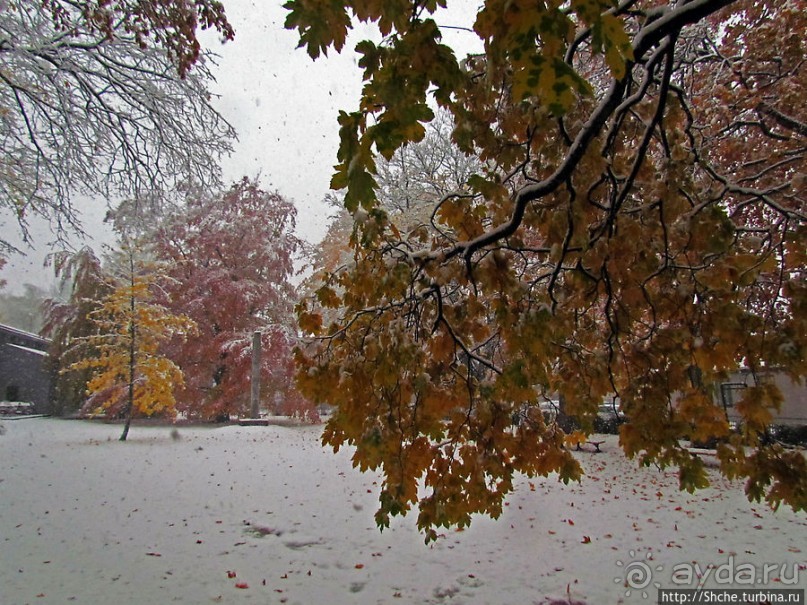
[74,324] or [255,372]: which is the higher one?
[74,324]

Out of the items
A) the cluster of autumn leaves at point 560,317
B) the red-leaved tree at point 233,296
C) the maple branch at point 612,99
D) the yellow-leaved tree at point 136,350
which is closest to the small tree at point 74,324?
A: the red-leaved tree at point 233,296

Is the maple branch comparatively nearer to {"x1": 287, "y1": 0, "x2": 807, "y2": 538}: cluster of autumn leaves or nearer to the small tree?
{"x1": 287, "y1": 0, "x2": 807, "y2": 538}: cluster of autumn leaves

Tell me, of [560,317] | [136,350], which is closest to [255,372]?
[136,350]

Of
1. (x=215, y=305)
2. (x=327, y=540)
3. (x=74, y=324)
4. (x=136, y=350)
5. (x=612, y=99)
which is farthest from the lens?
(x=74, y=324)

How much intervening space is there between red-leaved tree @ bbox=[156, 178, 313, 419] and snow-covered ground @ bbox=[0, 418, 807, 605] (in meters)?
8.61

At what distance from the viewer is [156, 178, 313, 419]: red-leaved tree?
17.0m

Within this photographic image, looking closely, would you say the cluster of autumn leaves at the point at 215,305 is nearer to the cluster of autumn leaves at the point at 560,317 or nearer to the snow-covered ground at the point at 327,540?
the snow-covered ground at the point at 327,540

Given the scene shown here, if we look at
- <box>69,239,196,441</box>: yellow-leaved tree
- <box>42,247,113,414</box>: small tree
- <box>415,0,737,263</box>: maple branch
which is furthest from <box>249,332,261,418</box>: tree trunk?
<box>415,0,737,263</box>: maple branch

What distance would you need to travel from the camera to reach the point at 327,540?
5160 millimetres

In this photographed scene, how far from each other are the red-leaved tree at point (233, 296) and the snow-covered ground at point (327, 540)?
8606 mm

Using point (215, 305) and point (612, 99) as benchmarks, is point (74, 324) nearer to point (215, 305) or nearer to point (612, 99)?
point (215, 305)

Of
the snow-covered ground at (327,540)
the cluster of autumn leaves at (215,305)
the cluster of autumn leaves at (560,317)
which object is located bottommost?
the snow-covered ground at (327,540)

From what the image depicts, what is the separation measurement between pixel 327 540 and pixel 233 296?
13.8m

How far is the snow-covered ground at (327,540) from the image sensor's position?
398cm
